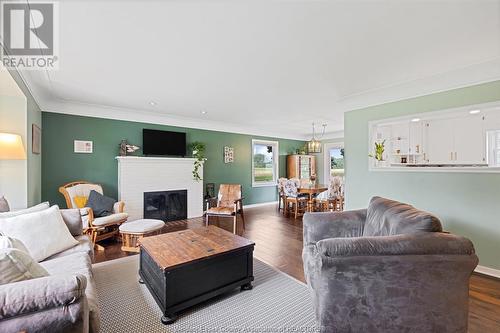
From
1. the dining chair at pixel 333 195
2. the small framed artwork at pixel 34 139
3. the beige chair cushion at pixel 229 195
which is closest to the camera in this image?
the small framed artwork at pixel 34 139

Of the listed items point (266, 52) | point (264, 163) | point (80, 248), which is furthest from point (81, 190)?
point (264, 163)

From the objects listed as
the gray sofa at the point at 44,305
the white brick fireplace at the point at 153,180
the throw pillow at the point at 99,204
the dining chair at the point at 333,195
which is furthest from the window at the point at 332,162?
the gray sofa at the point at 44,305

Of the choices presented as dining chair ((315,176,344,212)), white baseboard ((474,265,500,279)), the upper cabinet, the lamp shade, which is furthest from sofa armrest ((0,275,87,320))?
dining chair ((315,176,344,212))

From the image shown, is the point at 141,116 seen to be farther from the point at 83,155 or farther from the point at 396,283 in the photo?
the point at 396,283

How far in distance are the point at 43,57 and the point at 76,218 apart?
1.73 meters

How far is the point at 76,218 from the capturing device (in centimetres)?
246

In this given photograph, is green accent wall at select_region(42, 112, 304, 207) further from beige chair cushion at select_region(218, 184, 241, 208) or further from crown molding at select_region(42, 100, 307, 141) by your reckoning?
beige chair cushion at select_region(218, 184, 241, 208)

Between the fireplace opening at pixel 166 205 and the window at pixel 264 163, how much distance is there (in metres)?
2.41

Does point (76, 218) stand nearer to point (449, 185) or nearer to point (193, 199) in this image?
point (193, 199)

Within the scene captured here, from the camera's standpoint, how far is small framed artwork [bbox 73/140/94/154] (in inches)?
167

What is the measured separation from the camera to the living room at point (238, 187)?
1.44 metres

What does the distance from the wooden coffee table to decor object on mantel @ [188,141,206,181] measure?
308 centimetres

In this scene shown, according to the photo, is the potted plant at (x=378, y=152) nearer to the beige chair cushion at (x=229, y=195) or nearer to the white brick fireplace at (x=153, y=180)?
the beige chair cushion at (x=229, y=195)

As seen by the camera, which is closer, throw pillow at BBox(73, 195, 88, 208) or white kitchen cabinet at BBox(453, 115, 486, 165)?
throw pillow at BBox(73, 195, 88, 208)
